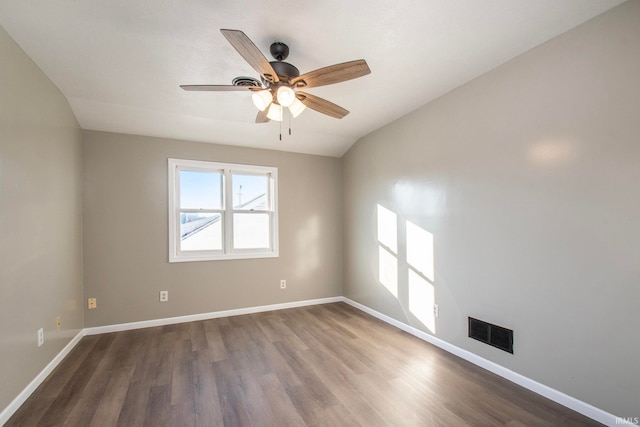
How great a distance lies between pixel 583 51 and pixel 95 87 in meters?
3.98

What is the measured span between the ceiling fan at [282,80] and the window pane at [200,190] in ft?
6.64

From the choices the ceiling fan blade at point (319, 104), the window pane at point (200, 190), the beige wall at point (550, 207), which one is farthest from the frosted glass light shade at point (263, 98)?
the window pane at point (200, 190)

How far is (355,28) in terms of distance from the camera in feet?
6.13

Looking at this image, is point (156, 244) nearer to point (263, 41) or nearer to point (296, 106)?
point (296, 106)

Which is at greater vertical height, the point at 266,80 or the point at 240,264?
the point at 266,80

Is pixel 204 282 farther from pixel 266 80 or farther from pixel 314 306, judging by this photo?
pixel 266 80

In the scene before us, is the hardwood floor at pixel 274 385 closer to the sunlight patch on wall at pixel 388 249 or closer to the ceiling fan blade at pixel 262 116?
the sunlight patch on wall at pixel 388 249

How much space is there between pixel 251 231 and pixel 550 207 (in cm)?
350

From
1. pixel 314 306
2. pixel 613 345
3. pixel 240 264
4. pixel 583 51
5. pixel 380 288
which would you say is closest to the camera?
pixel 613 345

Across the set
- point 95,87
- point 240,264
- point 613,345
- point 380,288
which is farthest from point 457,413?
point 95,87

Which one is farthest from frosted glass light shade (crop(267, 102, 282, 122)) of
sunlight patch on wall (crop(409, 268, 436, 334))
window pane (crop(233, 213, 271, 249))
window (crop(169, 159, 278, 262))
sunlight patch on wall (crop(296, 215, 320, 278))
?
sunlight patch on wall (crop(296, 215, 320, 278))

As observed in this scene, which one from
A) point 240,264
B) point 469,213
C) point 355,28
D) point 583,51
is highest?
point 355,28

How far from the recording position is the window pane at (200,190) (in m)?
3.78

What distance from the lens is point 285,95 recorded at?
1.90 meters
